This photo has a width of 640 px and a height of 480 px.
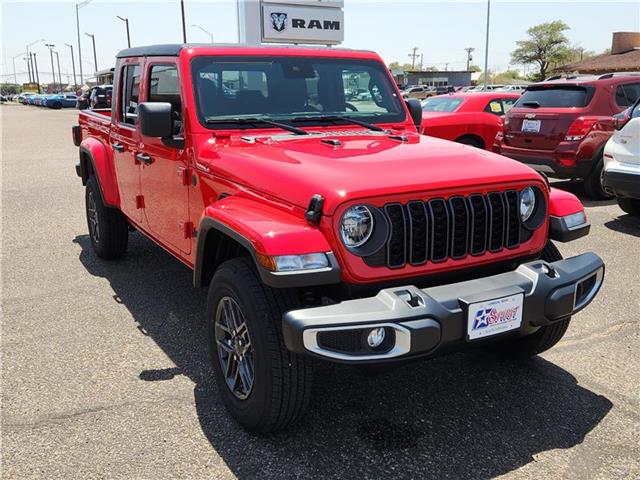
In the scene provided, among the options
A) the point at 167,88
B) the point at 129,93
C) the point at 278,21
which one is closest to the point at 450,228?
the point at 167,88

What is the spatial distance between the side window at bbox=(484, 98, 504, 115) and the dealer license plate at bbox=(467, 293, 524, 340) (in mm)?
9137

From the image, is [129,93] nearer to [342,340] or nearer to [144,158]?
[144,158]

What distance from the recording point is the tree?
239ft

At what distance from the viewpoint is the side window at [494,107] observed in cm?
1128

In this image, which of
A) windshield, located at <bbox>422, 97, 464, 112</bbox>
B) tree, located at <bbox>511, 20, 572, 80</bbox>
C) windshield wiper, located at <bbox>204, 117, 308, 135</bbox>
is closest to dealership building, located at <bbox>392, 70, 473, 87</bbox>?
tree, located at <bbox>511, 20, 572, 80</bbox>

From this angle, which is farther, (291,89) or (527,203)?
(291,89)

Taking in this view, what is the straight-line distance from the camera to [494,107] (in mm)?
11367

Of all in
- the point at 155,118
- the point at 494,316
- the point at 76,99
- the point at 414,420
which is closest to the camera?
the point at 494,316

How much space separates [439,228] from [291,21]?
56.6ft

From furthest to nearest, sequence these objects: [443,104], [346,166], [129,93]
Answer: [443,104], [129,93], [346,166]

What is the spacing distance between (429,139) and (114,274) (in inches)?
131

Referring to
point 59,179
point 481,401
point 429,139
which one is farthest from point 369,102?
point 59,179

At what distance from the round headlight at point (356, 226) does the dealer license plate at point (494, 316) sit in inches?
22.4

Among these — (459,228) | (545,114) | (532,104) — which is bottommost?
(459,228)
